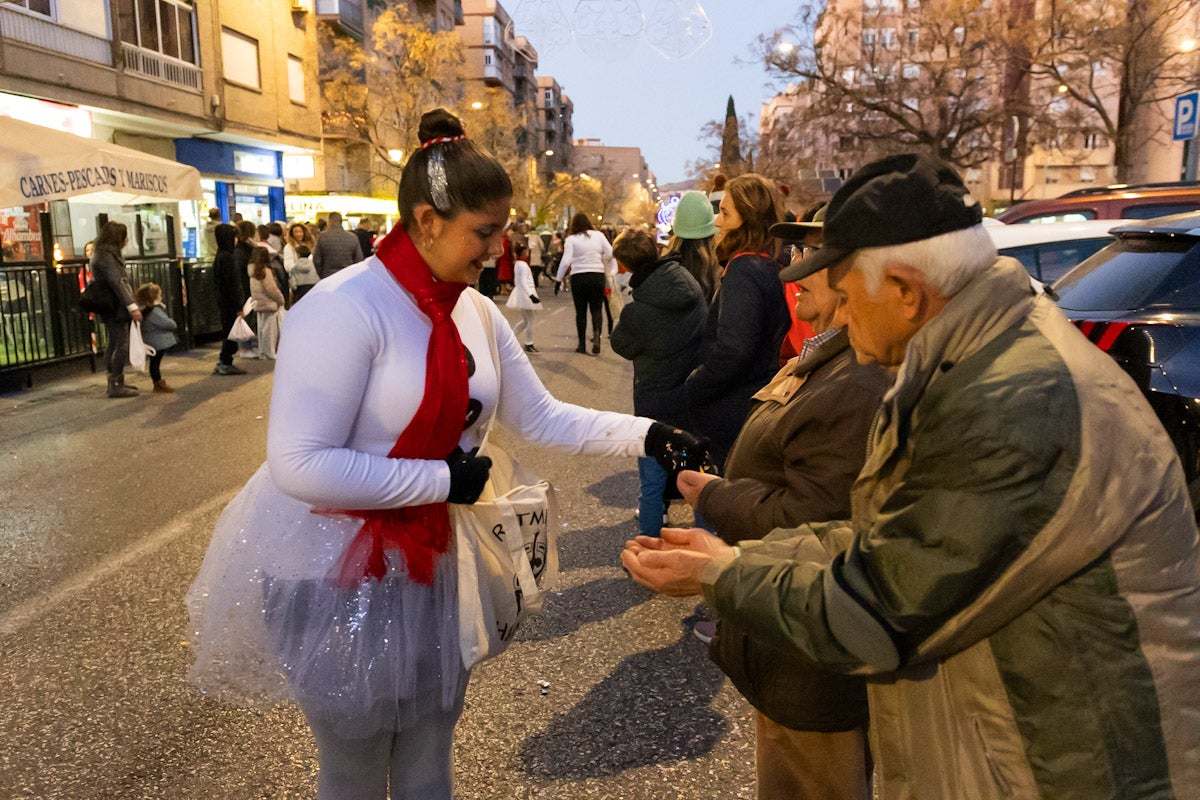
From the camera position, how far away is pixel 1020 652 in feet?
Answer: 4.61

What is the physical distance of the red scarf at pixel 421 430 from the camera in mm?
2111

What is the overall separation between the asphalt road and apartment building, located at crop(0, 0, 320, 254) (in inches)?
568

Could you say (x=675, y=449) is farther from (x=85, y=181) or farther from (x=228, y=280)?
(x=228, y=280)

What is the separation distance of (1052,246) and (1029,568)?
721 centimetres

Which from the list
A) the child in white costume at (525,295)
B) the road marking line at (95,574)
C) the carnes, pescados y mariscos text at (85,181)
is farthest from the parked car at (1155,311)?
the carnes, pescados y mariscos text at (85,181)

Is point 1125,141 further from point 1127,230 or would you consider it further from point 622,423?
point 622,423

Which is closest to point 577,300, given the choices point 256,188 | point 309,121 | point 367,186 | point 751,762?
point 751,762

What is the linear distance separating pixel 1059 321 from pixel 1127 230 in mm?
4907

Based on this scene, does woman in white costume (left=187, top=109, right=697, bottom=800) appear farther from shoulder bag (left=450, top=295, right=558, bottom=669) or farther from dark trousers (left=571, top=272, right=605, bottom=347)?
dark trousers (left=571, top=272, right=605, bottom=347)

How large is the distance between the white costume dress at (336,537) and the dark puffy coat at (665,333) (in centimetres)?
288

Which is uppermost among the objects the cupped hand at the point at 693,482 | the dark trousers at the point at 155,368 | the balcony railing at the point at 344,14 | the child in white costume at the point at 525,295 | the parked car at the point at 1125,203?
the balcony railing at the point at 344,14

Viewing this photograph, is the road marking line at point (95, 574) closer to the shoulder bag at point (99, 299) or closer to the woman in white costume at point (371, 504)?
the woman in white costume at point (371, 504)

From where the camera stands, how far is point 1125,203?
30.5ft

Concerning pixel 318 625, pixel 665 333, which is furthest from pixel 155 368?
pixel 318 625
